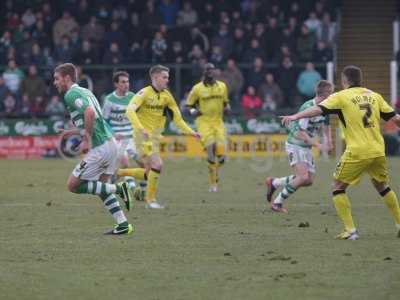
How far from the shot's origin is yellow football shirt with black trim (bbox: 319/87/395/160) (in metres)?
11.5

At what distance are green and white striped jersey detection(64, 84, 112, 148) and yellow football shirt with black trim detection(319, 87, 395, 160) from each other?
8.47 ft

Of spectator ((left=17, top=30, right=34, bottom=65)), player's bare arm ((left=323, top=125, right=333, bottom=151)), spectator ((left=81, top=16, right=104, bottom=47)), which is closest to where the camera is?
player's bare arm ((left=323, top=125, right=333, bottom=151))

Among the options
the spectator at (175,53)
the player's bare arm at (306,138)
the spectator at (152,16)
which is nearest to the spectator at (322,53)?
the spectator at (175,53)

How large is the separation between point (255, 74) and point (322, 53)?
2060 millimetres

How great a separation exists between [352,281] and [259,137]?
19604mm

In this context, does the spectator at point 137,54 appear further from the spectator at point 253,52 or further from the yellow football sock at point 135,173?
the yellow football sock at point 135,173

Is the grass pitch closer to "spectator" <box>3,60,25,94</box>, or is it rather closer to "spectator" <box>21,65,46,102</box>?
"spectator" <box>21,65,46,102</box>

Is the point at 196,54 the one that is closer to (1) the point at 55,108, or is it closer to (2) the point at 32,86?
(1) the point at 55,108

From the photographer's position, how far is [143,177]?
16516 millimetres

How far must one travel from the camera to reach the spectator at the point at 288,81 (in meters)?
29.0

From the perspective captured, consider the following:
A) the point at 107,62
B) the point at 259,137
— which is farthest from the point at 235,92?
the point at 107,62

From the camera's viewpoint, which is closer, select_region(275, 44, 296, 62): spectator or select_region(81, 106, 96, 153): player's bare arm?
select_region(81, 106, 96, 153): player's bare arm

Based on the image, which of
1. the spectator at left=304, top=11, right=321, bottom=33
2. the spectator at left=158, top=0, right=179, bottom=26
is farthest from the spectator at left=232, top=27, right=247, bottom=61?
the spectator at left=158, top=0, right=179, bottom=26

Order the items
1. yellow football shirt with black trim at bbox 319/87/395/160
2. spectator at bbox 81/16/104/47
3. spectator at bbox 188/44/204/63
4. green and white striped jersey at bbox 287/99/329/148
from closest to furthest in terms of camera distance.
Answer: yellow football shirt with black trim at bbox 319/87/395/160 → green and white striped jersey at bbox 287/99/329/148 → spectator at bbox 188/44/204/63 → spectator at bbox 81/16/104/47
